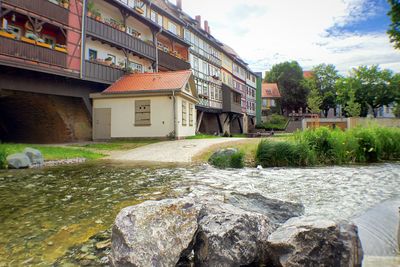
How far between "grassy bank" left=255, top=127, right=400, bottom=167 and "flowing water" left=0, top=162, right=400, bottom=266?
1869 mm

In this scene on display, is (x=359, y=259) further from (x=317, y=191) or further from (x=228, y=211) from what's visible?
(x=317, y=191)

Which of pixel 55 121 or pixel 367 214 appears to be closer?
pixel 367 214

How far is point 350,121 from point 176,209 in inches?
1586

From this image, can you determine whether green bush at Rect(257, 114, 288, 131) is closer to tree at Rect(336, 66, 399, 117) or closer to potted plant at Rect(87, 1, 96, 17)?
tree at Rect(336, 66, 399, 117)

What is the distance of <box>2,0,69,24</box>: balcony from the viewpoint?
13.9 meters

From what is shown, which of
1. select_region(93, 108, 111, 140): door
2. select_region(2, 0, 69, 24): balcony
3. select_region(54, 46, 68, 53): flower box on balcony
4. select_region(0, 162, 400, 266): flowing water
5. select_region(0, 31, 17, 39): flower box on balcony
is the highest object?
select_region(2, 0, 69, 24): balcony

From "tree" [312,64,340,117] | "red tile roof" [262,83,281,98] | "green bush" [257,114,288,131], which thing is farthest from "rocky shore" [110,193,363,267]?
"red tile roof" [262,83,281,98]

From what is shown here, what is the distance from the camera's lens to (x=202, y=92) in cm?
3331

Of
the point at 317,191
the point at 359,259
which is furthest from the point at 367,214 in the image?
the point at 359,259

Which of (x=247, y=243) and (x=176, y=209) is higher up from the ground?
(x=176, y=209)

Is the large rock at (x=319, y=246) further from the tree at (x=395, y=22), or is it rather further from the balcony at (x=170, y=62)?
the balcony at (x=170, y=62)

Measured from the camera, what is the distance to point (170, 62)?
90.3 ft

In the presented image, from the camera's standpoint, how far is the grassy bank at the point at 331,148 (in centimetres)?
1066

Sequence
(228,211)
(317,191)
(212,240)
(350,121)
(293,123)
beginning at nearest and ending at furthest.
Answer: (212,240), (228,211), (317,191), (350,121), (293,123)
